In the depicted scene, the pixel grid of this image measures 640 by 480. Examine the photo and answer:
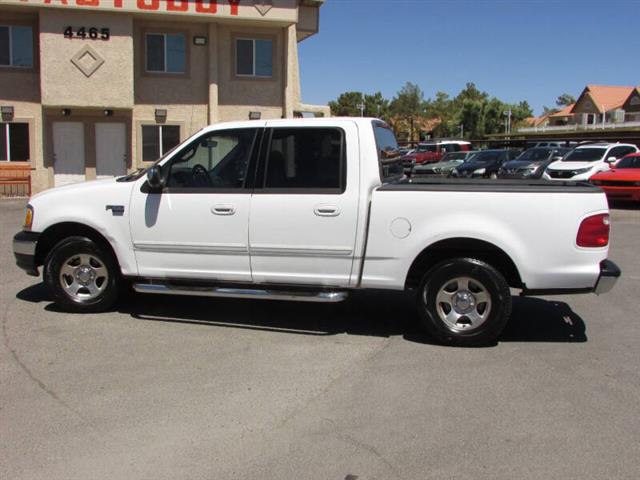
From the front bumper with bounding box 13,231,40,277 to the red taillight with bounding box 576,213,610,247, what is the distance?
520 centimetres

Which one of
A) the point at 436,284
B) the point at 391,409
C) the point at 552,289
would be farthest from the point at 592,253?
the point at 391,409

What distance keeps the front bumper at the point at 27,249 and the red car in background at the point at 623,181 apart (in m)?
15.5

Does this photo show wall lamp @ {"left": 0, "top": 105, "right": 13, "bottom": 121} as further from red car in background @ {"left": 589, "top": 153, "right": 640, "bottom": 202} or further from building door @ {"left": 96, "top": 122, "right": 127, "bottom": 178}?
red car in background @ {"left": 589, "top": 153, "right": 640, "bottom": 202}

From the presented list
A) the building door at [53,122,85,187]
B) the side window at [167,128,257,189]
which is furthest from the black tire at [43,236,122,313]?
the building door at [53,122,85,187]

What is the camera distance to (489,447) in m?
3.97

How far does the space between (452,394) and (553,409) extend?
2.26ft

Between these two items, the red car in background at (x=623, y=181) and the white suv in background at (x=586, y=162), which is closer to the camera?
the red car in background at (x=623, y=181)

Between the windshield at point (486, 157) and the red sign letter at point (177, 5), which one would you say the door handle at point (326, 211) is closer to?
the red sign letter at point (177, 5)

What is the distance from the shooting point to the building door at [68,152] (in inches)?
858

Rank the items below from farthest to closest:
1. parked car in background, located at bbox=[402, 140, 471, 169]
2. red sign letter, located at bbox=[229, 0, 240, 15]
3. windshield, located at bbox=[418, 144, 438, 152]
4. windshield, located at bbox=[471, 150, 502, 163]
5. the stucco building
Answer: windshield, located at bbox=[418, 144, 438, 152], parked car in background, located at bbox=[402, 140, 471, 169], windshield, located at bbox=[471, 150, 502, 163], red sign letter, located at bbox=[229, 0, 240, 15], the stucco building

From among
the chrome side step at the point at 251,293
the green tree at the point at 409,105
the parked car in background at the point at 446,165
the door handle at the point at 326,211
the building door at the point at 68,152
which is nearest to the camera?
the door handle at the point at 326,211

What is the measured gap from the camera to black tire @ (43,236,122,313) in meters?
6.72

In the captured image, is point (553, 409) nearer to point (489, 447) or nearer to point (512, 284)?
point (489, 447)

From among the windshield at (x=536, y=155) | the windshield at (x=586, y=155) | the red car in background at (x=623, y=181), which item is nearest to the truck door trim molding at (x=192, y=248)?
the red car in background at (x=623, y=181)
